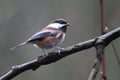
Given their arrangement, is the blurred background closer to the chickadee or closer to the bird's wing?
the chickadee

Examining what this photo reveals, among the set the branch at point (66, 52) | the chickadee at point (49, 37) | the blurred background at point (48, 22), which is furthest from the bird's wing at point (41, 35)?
the blurred background at point (48, 22)

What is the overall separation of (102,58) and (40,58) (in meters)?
0.19

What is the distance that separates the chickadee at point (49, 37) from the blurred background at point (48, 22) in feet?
5.76

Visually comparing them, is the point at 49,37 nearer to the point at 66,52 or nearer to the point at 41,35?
the point at 41,35

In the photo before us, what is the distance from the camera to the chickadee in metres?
1.72

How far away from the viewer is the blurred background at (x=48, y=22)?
A: 426cm

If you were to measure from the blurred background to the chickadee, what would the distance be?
1757mm

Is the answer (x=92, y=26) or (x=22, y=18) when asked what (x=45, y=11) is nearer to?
(x=22, y=18)

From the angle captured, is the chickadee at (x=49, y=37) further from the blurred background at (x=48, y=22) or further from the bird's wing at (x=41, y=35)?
the blurred background at (x=48, y=22)

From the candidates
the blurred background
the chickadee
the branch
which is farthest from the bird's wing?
the blurred background

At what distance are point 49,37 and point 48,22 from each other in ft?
10.9

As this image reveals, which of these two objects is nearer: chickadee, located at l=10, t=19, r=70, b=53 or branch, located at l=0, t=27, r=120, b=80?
branch, located at l=0, t=27, r=120, b=80

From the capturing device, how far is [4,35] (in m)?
5.08

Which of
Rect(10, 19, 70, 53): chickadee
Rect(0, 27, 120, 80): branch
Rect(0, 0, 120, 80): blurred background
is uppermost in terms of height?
Rect(0, 0, 120, 80): blurred background
